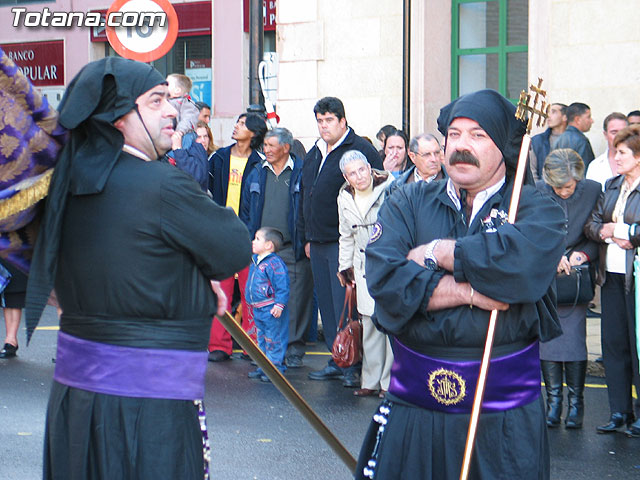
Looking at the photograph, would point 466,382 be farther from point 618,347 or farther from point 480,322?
point 618,347

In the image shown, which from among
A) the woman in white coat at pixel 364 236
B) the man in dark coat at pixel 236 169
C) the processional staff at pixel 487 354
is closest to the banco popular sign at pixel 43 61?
the man in dark coat at pixel 236 169

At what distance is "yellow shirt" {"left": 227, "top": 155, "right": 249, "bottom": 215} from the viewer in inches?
376

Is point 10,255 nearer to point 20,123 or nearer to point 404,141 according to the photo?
point 20,123

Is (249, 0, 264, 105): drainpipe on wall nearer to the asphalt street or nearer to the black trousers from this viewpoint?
the asphalt street

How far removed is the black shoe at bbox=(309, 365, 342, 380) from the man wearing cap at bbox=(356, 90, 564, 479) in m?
4.55

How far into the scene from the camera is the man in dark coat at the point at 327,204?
852 cm

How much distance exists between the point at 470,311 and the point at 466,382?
0.26 m

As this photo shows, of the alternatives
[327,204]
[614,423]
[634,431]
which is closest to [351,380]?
[327,204]

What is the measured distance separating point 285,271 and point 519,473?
16.5ft

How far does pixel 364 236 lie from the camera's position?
783 centimetres

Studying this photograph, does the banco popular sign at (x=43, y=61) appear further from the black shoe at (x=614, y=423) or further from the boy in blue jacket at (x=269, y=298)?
the black shoe at (x=614, y=423)

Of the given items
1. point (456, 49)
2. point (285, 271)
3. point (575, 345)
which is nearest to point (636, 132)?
point (575, 345)

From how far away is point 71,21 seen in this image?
23719mm
